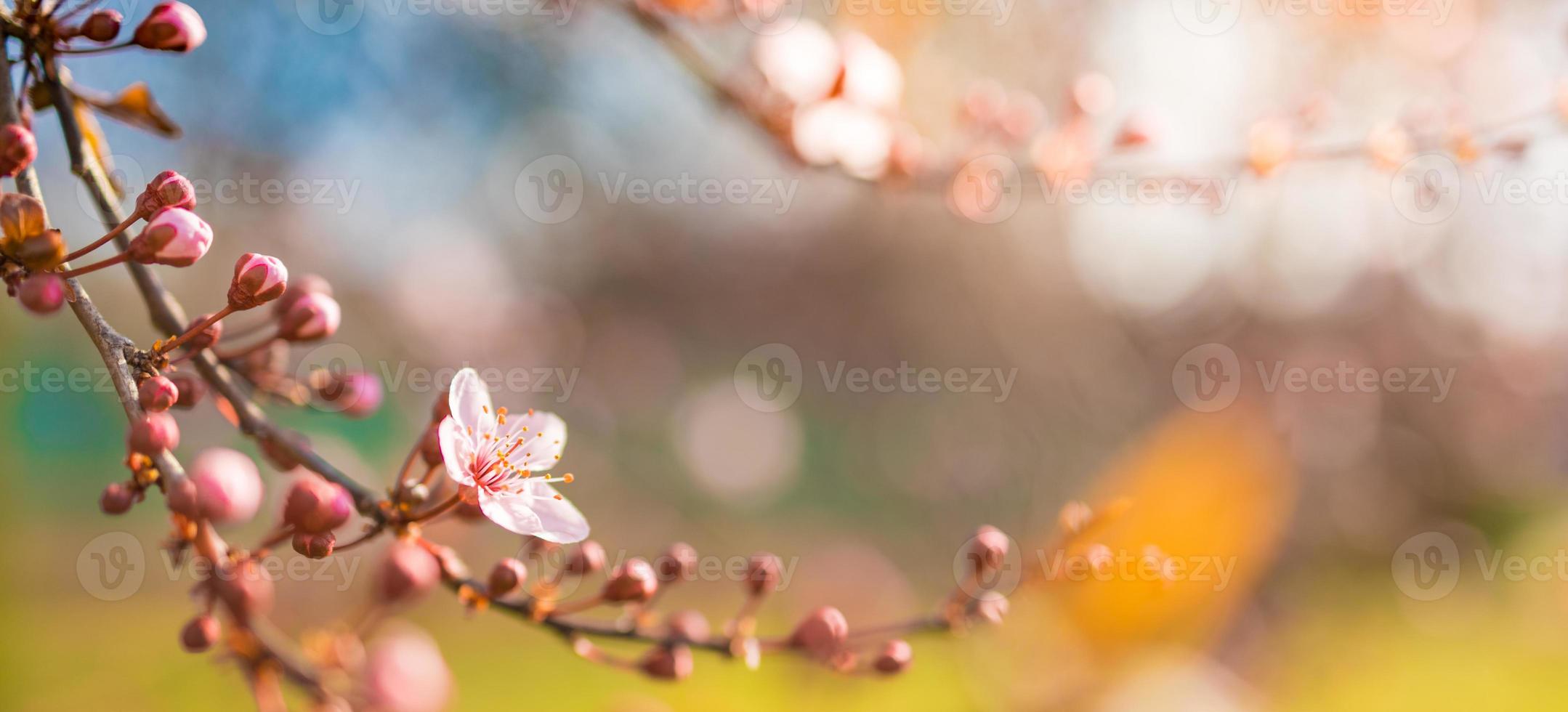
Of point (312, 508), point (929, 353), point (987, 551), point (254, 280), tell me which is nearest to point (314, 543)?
point (312, 508)

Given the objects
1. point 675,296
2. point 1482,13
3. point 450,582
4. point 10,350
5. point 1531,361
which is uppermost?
point 1531,361

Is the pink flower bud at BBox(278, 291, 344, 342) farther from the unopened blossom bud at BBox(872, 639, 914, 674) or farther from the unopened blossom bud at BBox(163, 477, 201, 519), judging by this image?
the unopened blossom bud at BBox(872, 639, 914, 674)

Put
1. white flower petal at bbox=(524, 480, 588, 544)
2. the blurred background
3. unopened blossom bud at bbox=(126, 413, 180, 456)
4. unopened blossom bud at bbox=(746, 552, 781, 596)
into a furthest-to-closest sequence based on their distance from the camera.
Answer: the blurred background, unopened blossom bud at bbox=(746, 552, 781, 596), white flower petal at bbox=(524, 480, 588, 544), unopened blossom bud at bbox=(126, 413, 180, 456)

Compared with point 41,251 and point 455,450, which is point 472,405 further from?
point 41,251

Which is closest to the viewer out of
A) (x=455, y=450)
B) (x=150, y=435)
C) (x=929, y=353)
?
(x=150, y=435)

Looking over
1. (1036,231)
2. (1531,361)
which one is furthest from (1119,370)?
(1531,361)

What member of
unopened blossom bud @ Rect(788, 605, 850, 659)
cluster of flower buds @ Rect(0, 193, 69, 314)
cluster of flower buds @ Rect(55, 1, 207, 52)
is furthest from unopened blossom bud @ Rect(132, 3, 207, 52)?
unopened blossom bud @ Rect(788, 605, 850, 659)

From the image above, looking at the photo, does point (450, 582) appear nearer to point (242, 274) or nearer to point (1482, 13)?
point (242, 274)
